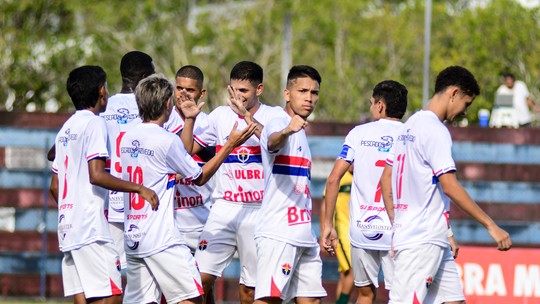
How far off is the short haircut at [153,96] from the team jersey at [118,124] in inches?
57.7

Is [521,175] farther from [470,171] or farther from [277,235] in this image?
[277,235]

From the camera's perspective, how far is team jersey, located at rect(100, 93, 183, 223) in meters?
11.4

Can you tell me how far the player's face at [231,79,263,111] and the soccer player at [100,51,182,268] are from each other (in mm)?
689

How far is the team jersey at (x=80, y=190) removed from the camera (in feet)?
32.7

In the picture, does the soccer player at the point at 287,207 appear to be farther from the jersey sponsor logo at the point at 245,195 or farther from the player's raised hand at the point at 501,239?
the player's raised hand at the point at 501,239

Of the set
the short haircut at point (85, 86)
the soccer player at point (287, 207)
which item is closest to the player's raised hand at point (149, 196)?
the short haircut at point (85, 86)

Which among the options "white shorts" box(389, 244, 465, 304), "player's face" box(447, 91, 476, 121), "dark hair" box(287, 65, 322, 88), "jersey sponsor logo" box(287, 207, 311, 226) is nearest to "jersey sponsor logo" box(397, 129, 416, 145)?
"player's face" box(447, 91, 476, 121)

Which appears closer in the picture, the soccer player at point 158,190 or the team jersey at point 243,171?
the soccer player at point 158,190

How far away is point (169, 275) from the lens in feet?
32.6

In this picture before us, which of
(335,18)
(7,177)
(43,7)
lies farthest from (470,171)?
(335,18)

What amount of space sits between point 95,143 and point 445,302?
3.10 meters

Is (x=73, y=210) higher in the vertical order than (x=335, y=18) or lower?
lower

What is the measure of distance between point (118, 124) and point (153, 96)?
176 cm

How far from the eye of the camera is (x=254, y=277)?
1152 cm
